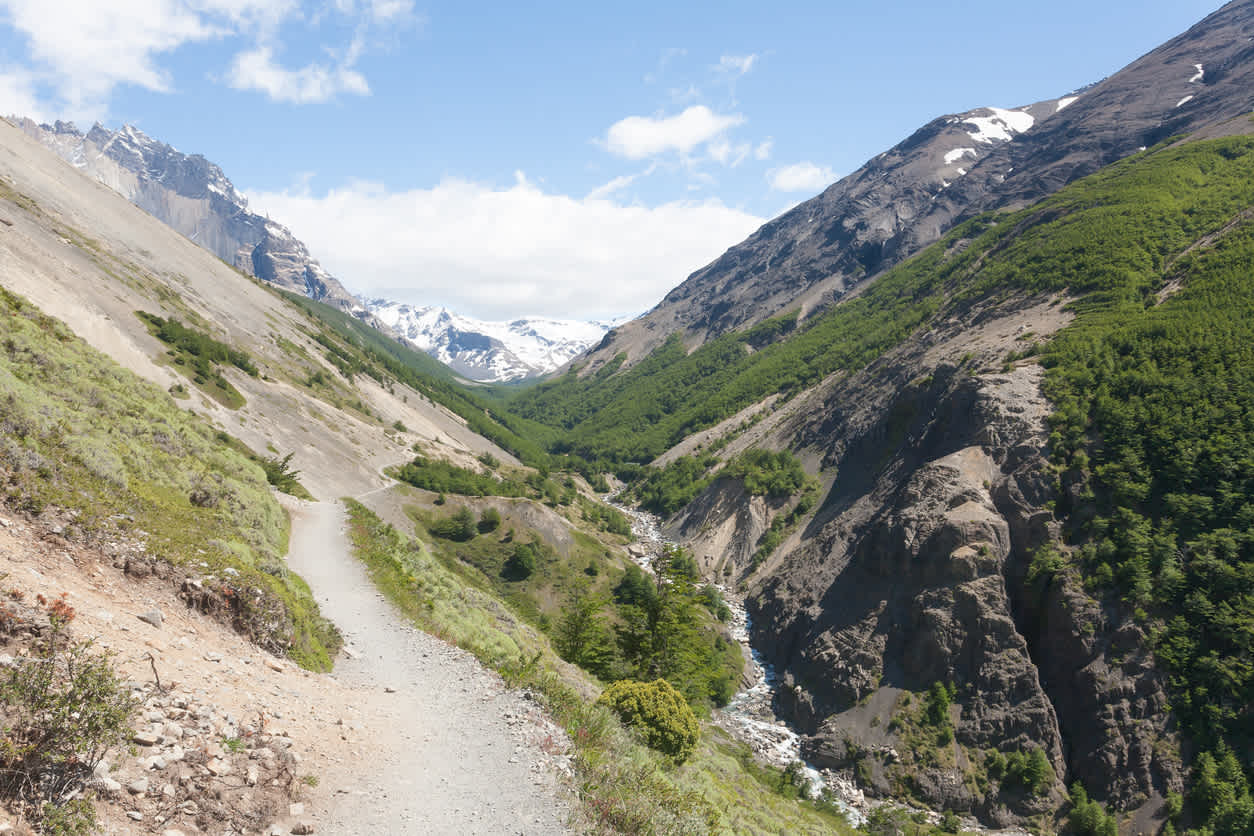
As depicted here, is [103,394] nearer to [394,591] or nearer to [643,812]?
[394,591]

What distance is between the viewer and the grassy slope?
42.3 ft

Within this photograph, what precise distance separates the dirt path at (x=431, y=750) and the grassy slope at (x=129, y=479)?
1.89 m

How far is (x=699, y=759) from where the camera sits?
23.6m

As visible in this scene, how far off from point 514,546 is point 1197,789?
57.7m

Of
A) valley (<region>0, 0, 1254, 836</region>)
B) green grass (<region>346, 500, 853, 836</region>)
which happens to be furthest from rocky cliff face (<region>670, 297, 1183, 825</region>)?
green grass (<region>346, 500, 853, 836</region>)

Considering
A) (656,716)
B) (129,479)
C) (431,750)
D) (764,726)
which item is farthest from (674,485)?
(431,750)

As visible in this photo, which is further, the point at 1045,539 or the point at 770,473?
the point at 770,473

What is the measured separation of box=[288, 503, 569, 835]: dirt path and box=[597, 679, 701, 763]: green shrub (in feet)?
13.6

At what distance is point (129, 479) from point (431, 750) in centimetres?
1176

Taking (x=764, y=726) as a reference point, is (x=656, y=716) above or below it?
above

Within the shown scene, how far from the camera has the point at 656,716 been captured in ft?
58.4

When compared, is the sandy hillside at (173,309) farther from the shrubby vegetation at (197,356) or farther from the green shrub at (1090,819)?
the green shrub at (1090,819)

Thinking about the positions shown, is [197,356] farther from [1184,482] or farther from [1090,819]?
[1184,482]

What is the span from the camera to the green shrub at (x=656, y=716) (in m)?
17.5
